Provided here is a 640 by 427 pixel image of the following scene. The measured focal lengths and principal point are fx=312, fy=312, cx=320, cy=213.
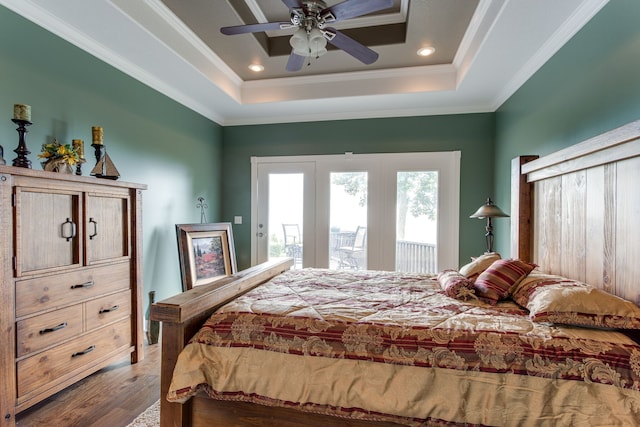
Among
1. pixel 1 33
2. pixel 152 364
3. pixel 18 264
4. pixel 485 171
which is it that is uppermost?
pixel 1 33

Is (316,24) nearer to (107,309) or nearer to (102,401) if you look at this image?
(107,309)

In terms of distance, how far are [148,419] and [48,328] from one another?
2.72 feet

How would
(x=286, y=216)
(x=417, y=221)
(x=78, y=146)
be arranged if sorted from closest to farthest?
(x=78, y=146), (x=417, y=221), (x=286, y=216)

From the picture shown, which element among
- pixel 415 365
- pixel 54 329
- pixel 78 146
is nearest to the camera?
pixel 415 365

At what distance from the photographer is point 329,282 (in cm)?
235

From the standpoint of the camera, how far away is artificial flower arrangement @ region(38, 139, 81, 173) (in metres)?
2.10

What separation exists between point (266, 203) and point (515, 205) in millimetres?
3119

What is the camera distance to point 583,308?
1.40 meters

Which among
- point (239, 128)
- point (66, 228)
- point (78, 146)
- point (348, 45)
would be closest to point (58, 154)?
point (78, 146)

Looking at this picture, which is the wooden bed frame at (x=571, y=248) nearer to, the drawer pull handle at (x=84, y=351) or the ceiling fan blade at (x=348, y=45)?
the drawer pull handle at (x=84, y=351)

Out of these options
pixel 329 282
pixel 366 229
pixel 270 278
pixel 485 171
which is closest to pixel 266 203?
pixel 366 229

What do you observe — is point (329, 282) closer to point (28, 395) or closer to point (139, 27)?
point (28, 395)

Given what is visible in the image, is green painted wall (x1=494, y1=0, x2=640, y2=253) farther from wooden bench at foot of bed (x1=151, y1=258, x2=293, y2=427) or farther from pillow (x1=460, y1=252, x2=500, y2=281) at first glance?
wooden bench at foot of bed (x1=151, y1=258, x2=293, y2=427)

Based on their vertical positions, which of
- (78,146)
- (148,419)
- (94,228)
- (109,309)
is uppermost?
(78,146)
